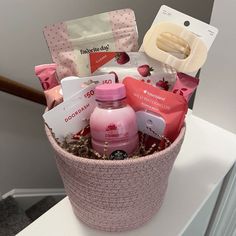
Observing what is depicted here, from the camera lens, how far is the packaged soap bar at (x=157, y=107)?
45cm

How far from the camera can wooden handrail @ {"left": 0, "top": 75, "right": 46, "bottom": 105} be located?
1.10 meters

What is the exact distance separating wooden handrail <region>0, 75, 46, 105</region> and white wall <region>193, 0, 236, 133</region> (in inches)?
26.0

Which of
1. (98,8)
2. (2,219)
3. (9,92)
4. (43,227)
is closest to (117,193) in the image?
(43,227)

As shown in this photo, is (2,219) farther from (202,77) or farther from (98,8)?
(202,77)

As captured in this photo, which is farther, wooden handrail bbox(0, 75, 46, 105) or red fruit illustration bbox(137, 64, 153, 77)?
wooden handrail bbox(0, 75, 46, 105)

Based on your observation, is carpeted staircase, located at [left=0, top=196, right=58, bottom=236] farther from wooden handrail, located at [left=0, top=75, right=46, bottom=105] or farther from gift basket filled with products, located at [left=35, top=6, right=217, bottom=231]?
gift basket filled with products, located at [left=35, top=6, right=217, bottom=231]

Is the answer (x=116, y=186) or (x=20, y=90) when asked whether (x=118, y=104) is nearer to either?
(x=116, y=186)

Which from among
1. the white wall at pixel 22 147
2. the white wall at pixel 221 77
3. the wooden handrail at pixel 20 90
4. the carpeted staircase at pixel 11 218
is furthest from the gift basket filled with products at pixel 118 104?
the carpeted staircase at pixel 11 218

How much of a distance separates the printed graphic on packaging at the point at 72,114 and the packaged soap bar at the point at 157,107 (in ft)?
0.19

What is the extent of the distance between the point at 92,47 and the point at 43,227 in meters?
0.31

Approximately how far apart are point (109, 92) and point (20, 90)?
80cm

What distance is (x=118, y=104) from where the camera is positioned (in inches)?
17.2

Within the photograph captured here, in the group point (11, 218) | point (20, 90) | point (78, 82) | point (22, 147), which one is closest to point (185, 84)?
point (78, 82)

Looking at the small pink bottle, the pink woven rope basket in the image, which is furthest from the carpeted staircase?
the small pink bottle
